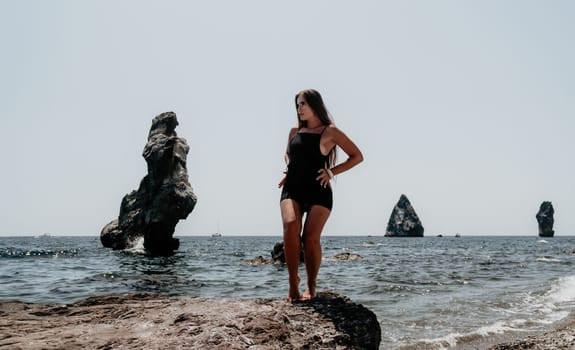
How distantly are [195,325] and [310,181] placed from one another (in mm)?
2040

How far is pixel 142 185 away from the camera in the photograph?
4756cm

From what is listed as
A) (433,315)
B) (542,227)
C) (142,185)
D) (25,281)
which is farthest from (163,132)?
(542,227)

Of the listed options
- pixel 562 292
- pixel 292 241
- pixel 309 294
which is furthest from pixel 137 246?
pixel 292 241

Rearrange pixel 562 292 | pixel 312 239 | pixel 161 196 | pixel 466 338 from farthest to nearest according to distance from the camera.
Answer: pixel 161 196 → pixel 562 292 → pixel 466 338 → pixel 312 239

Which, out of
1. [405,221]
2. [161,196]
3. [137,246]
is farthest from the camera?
[405,221]

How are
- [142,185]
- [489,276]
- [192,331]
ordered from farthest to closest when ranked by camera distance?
[142,185] < [489,276] < [192,331]

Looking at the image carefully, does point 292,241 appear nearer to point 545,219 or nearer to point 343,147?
point 343,147

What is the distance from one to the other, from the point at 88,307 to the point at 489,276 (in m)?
20.1

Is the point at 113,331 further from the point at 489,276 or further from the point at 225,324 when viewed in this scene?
the point at 489,276

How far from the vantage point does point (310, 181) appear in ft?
17.2

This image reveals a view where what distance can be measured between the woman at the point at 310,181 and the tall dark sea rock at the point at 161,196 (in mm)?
39617

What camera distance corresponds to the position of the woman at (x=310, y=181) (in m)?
5.13

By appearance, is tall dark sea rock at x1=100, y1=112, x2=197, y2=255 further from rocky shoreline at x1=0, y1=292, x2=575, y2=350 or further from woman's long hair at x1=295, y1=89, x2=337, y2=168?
woman's long hair at x1=295, y1=89, x2=337, y2=168

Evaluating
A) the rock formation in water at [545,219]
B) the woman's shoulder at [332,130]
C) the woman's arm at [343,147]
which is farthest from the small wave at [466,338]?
the rock formation in water at [545,219]
